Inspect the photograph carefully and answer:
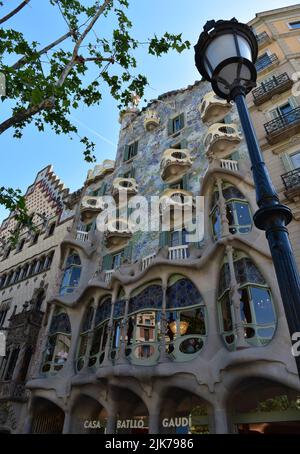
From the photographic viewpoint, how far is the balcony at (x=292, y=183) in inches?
420

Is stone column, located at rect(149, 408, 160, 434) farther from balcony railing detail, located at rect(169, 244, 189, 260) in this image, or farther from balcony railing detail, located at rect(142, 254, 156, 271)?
balcony railing detail, located at rect(169, 244, 189, 260)

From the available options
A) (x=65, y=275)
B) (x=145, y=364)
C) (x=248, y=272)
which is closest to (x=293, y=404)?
(x=248, y=272)

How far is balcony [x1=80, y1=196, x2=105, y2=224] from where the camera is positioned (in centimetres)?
1986

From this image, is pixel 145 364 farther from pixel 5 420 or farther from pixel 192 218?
pixel 5 420

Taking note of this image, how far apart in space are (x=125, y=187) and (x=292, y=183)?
386 inches

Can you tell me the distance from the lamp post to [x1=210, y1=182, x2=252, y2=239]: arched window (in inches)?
293

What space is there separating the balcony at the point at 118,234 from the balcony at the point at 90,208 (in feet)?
10.9

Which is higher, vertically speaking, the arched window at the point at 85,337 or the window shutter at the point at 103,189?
the window shutter at the point at 103,189

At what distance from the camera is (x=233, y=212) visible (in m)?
11.5

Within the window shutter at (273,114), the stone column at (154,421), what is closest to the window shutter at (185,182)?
the window shutter at (273,114)

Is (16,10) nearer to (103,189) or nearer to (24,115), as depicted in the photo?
(24,115)

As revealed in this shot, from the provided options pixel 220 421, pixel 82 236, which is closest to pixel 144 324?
pixel 220 421

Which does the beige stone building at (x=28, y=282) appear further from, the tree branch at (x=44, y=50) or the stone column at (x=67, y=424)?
the tree branch at (x=44, y=50)

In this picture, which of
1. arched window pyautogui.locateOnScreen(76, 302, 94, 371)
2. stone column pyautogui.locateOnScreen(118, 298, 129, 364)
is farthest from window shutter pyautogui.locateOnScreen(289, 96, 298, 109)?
arched window pyautogui.locateOnScreen(76, 302, 94, 371)
